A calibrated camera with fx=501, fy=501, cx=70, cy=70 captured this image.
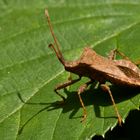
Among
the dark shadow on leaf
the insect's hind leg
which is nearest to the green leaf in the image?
the dark shadow on leaf

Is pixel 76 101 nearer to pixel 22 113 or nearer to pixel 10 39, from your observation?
pixel 22 113

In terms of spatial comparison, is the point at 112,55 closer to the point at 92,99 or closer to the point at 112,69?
the point at 112,69

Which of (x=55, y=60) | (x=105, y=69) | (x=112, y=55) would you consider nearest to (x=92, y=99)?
(x=105, y=69)

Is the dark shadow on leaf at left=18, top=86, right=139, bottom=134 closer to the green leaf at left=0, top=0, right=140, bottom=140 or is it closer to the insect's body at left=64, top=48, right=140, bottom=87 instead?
the green leaf at left=0, top=0, right=140, bottom=140

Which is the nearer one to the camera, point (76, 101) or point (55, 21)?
point (76, 101)

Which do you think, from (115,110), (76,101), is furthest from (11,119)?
(115,110)

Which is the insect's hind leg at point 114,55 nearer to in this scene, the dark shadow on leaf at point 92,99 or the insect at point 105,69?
the insect at point 105,69
